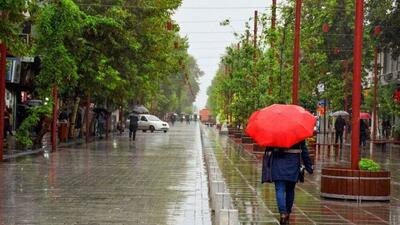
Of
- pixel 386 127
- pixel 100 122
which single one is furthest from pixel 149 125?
pixel 386 127

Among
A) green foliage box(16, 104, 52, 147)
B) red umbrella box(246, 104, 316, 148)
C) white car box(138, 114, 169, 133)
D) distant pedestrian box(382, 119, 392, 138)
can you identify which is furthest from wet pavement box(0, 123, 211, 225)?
white car box(138, 114, 169, 133)

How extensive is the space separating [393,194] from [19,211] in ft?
26.4

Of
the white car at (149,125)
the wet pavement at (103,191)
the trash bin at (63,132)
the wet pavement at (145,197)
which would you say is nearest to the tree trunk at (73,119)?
the trash bin at (63,132)

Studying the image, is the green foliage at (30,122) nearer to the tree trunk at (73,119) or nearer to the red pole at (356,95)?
the tree trunk at (73,119)

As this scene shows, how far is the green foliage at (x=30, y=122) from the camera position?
25.5 meters

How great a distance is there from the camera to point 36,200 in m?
12.8

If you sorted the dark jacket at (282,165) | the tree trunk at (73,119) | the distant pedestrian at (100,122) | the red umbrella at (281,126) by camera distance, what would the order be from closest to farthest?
the red umbrella at (281,126) → the dark jacket at (282,165) → the tree trunk at (73,119) → the distant pedestrian at (100,122)

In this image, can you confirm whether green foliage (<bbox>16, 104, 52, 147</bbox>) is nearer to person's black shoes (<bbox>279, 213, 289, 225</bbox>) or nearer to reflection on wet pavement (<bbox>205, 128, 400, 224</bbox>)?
reflection on wet pavement (<bbox>205, 128, 400, 224</bbox>)

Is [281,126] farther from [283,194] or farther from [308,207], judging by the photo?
[308,207]

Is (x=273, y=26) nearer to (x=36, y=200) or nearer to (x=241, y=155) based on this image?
(x=241, y=155)

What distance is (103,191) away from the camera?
47.8 feet

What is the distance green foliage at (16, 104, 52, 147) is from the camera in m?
25.5

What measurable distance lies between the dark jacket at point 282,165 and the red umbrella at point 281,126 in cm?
29

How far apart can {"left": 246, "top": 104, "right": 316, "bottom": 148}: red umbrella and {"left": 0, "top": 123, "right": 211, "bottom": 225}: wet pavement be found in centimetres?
151
